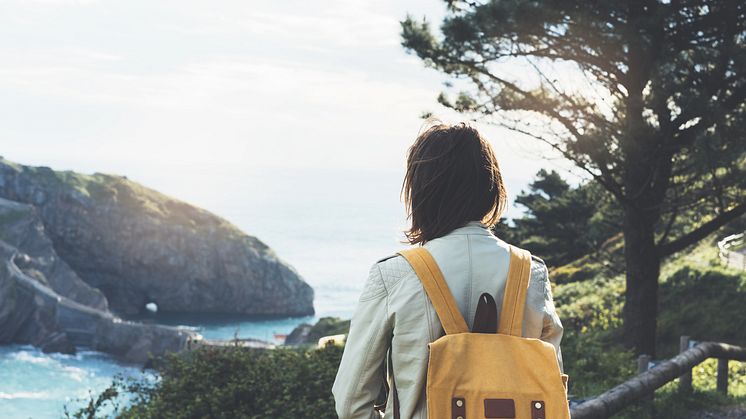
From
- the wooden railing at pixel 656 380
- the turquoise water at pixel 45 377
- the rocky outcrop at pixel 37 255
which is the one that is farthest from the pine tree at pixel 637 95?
the rocky outcrop at pixel 37 255

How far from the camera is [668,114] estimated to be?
9336 mm

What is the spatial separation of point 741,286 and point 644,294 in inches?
124

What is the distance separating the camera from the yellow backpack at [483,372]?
179 centimetres

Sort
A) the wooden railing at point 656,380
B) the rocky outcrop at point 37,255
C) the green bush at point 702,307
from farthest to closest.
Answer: the rocky outcrop at point 37,255 → the green bush at point 702,307 → the wooden railing at point 656,380

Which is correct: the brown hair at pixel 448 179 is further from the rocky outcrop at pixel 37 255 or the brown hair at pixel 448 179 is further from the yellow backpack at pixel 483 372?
the rocky outcrop at pixel 37 255

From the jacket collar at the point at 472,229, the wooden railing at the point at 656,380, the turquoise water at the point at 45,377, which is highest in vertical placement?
the jacket collar at the point at 472,229

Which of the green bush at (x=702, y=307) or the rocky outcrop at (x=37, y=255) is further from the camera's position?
the rocky outcrop at (x=37, y=255)

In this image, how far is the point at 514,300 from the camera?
1887 millimetres

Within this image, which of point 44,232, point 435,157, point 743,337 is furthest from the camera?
point 44,232

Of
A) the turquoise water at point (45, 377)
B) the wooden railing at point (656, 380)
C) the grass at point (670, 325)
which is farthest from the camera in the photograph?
the turquoise water at point (45, 377)

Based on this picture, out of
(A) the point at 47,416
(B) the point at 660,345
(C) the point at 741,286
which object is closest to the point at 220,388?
(B) the point at 660,345

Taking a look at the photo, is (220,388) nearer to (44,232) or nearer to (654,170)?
(654,170)

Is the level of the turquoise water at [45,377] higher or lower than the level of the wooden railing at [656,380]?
lower

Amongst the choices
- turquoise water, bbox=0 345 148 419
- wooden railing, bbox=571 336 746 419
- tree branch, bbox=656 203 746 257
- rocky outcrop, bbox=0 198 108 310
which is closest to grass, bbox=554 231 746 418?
wooden railing, bbox=571 336 746 419
